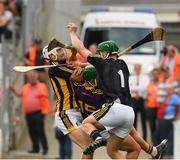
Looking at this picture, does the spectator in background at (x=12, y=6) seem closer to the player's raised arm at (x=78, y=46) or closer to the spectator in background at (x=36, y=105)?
the spectator in background at (x=36, y=105)

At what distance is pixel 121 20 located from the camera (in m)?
21.7

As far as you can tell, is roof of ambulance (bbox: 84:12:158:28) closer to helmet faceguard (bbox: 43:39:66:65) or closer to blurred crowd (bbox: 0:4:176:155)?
blurred crowd (bbox: 0:4:176:155)

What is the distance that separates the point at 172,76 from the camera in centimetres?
1866

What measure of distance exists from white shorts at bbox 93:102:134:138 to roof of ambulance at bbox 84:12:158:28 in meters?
9.98

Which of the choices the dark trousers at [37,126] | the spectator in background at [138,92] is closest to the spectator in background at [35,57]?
the dark trousers at [37,126]

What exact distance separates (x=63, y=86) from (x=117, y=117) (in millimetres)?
1059

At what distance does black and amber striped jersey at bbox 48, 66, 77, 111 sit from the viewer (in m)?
12.2

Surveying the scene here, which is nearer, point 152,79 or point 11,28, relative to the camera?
point 152,79

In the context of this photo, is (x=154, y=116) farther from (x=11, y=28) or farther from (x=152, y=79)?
(x=11, y=28)

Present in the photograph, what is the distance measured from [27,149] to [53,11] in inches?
190

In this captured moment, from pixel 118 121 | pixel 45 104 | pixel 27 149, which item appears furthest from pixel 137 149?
pixel 27 149

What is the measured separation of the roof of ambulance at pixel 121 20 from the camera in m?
21.6

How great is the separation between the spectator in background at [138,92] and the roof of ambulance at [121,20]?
2755mm

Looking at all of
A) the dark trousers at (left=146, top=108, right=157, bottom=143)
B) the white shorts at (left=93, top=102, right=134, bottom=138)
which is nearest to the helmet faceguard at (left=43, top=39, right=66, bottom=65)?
the white shorts at (left=93, top=102, right=134, bottom=138)
